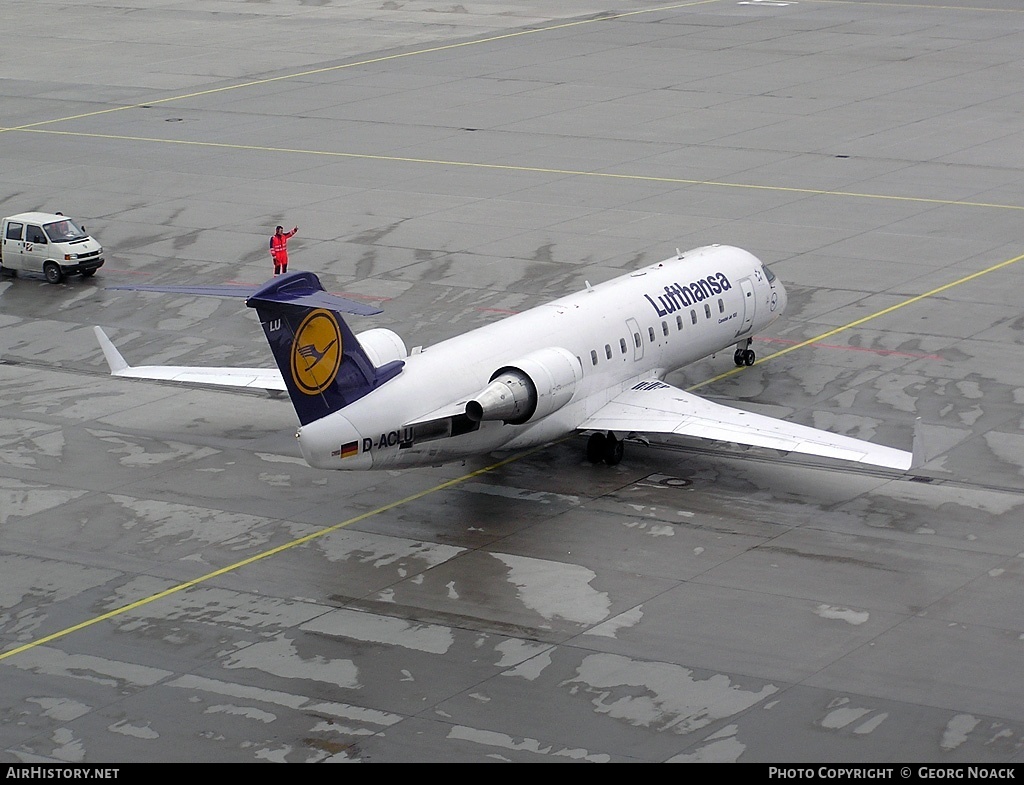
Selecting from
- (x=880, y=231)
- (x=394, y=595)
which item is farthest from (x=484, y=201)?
(x=394, y=595)

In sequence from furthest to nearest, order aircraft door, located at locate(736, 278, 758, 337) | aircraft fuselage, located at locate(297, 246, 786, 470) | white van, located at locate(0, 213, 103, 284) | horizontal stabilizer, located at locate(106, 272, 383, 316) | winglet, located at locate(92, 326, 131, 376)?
white van, located at locate(0, 213, 103, 284), aircraft door, located at locate(736, 278, 758, 337), winglet, located at locate(92, 326, 131, 376), aircraft fuselage, located at locate(297, 246, 786, 470), horizontal stabilizer, located at locate(106, 272, 383, 316)

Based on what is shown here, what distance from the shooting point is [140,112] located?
236ft

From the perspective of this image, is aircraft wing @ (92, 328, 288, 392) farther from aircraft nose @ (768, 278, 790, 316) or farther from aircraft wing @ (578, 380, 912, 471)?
aircraft nose @ (768, 278, 790, 316)

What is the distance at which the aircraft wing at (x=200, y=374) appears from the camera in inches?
1372

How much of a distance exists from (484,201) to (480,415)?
2671cm

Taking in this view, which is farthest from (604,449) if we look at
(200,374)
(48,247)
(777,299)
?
(48,247)

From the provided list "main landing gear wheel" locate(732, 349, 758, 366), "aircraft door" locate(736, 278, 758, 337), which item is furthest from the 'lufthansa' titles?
"main landing gear wheel" locate(732, 349, 758, 366)

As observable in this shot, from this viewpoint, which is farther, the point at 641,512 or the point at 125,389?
the point at 125,389

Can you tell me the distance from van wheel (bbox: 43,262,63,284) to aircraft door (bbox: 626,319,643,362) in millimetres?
20978

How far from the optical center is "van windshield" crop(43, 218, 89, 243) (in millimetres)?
48594

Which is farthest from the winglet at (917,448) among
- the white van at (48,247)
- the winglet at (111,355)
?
the white van at (48,247)

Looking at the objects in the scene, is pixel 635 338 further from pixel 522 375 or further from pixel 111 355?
pixel 111 355

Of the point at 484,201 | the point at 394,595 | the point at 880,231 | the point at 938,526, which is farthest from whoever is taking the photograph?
→ the point at 484,201

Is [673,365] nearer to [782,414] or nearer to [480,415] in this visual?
[782,414]
